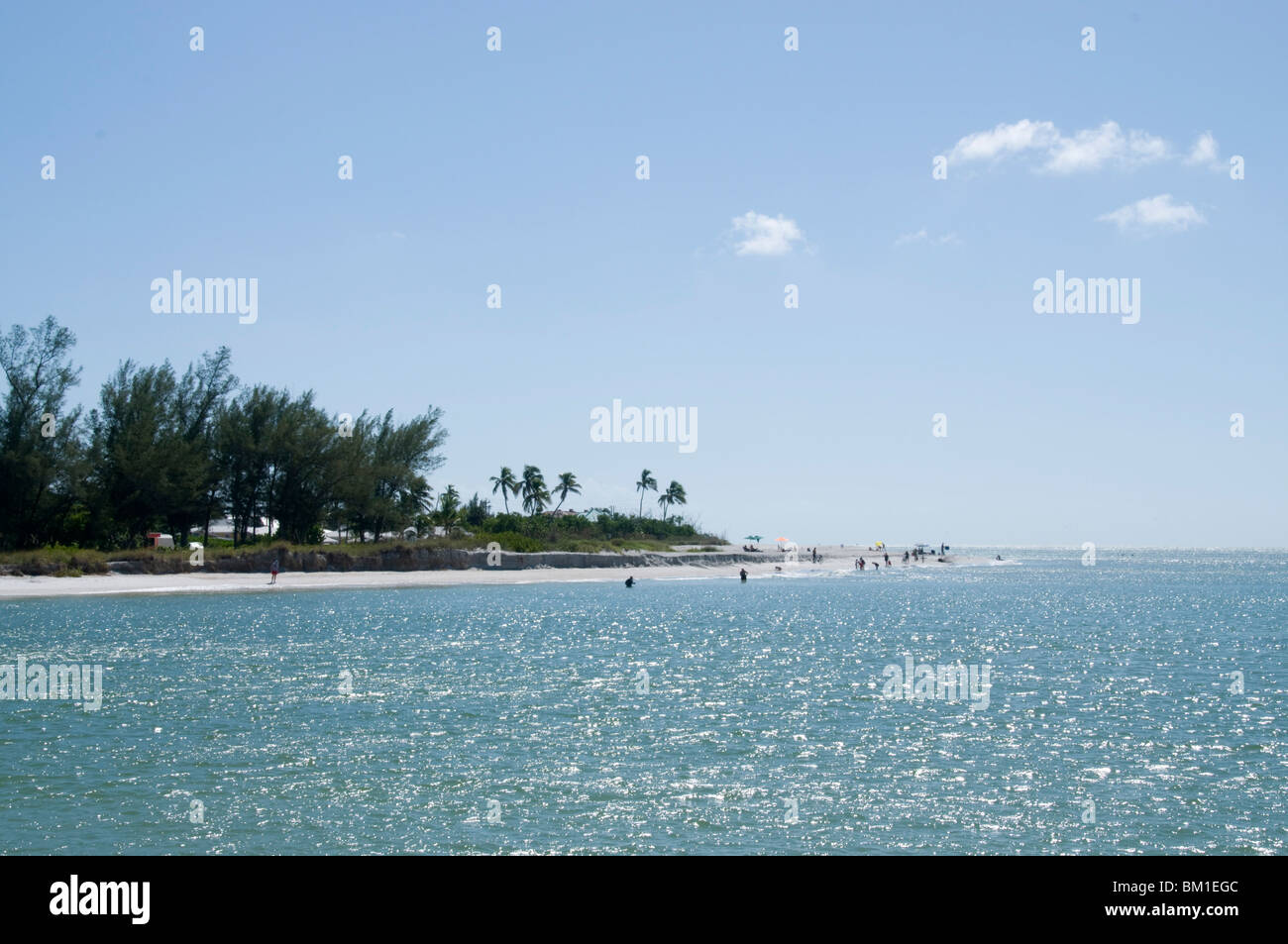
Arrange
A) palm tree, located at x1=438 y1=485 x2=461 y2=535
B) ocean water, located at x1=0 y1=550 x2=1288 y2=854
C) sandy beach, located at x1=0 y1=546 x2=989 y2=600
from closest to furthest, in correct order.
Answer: ocean water, located at x1=0 y1=550 x2=1288 y2=854, sandy beach, located at x1=0 y1=546 x2=989 y2=600, palm tree, located at x1=438 y1=485 x2=461 y2=535

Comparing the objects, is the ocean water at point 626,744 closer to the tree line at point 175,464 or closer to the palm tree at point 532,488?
the tree line at point 175,464

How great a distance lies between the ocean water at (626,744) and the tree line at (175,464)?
2628cm

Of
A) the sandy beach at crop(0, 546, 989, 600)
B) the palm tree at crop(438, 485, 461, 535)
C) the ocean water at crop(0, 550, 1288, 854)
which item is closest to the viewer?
the ocean water at crop(0, 550, 1288, 854)

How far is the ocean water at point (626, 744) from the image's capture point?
1477 cm

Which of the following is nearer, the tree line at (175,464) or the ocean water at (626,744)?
the ocean water at (626,744)

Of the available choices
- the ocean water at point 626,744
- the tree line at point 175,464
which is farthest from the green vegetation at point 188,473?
the ocean water at point 626,744

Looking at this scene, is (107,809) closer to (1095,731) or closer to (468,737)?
(468,737)

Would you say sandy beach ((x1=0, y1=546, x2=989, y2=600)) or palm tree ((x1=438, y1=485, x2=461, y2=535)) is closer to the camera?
sandy beach ((x1=0, y1=546, x2=989, y2=600))

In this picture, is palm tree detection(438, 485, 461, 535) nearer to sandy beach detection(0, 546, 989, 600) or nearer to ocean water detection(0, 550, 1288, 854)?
sandy beach detection(0, 546, 989, 600)

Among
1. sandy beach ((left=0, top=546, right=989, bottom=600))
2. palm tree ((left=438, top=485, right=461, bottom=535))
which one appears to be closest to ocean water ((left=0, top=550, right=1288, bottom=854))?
sandy beach ((left=0, top=546, right=989, bottom=600))

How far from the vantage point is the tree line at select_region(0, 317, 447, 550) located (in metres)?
67.6

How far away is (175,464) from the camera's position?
238 ft

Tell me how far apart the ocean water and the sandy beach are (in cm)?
1318
